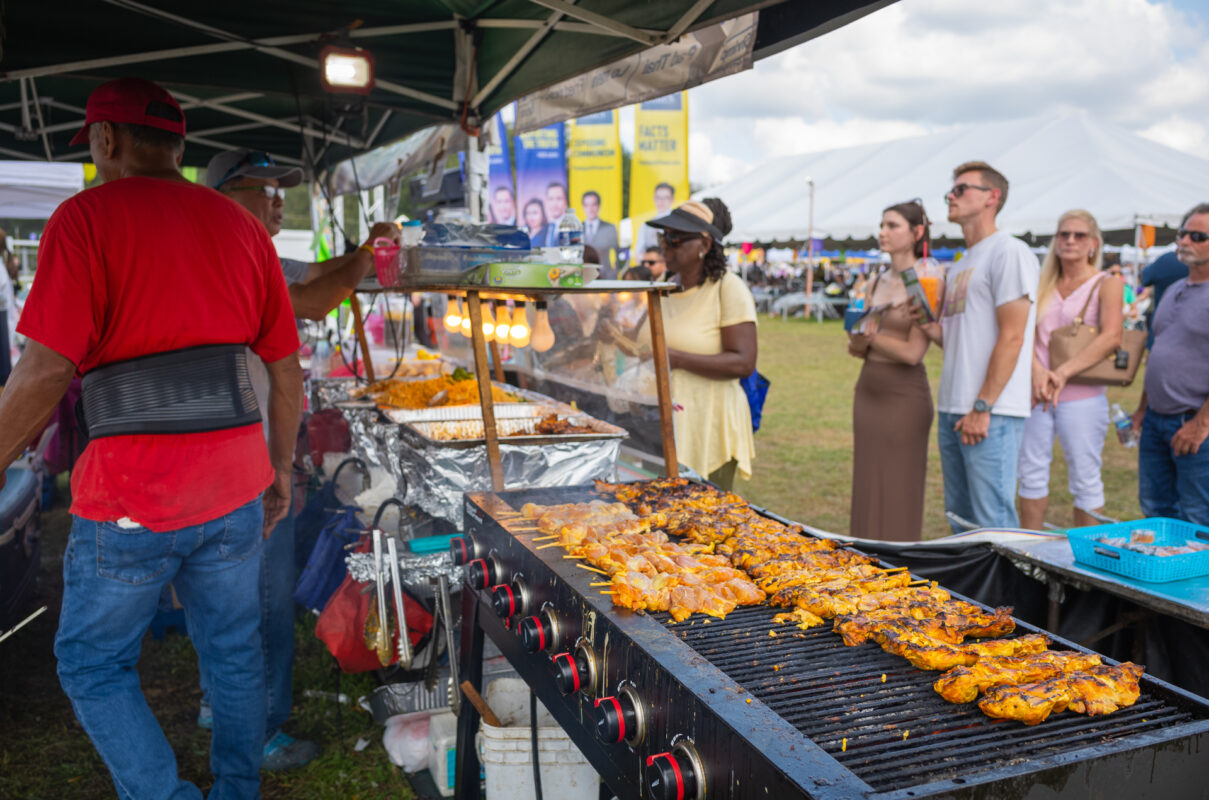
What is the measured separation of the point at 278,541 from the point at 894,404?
10.3 feet

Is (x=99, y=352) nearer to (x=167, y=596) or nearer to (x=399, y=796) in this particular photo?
(x=399, y=796)

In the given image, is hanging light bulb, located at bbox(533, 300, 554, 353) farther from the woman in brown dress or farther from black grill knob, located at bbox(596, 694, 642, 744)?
black grill knob, located at bbox(596, 694, 642, 744)

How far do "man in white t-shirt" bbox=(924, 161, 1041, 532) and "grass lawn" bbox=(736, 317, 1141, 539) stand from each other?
1.98 metres

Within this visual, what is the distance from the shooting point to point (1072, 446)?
4938 millimetres

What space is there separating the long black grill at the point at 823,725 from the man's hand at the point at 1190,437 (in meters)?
2.96

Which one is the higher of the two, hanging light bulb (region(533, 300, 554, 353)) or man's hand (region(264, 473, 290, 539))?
hanging light bulb (region(533, 300, 554, 353))

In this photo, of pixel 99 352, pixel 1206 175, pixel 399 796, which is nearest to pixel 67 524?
pixel 399 796

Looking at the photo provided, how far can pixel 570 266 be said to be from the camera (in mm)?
3160

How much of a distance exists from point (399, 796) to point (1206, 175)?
14.1 m

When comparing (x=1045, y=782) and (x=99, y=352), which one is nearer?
(x=1045, y=782)

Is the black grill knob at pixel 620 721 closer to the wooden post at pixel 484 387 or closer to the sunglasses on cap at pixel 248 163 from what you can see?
the wooden post at pixel 484 387

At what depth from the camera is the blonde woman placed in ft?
15.9

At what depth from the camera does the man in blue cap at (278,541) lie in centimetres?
332

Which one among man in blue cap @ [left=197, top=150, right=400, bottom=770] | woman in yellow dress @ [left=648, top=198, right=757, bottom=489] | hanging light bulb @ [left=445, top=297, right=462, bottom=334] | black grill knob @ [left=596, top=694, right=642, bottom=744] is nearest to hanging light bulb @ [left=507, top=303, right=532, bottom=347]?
hanging light bulb @ [left=445, top=297, right=462, bottom=334]
